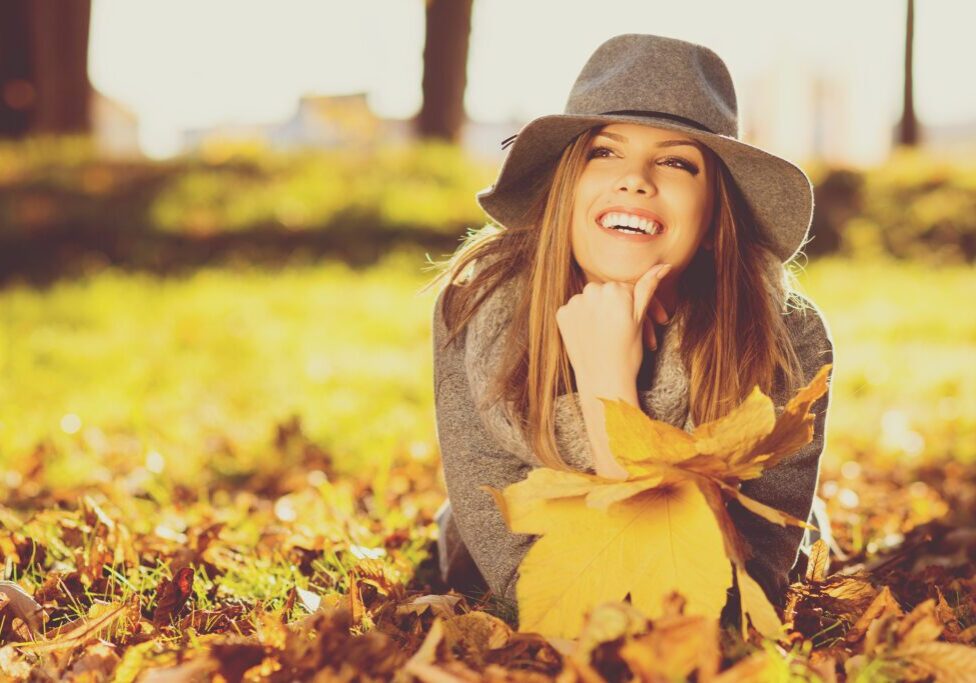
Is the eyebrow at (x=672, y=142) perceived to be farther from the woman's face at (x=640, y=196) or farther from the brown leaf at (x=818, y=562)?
the brown leaf at (x=818, y=562)

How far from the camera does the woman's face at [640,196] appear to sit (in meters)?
2.16

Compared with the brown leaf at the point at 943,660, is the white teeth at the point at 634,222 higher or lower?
higher

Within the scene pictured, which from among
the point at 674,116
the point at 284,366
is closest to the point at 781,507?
the point at 674,116

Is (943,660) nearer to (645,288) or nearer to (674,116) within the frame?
(645,288)

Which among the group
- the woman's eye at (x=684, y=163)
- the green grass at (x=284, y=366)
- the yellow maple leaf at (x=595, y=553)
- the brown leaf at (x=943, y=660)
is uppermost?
the woman's eye at (x=684, y=163)

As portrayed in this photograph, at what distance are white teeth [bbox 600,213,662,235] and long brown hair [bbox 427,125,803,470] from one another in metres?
0.15

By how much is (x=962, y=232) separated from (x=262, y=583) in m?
8.95

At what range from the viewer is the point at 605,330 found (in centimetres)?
197

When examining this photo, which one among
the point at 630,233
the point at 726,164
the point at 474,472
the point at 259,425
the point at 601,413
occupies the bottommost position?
the point at 259,425

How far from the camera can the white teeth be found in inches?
85.0

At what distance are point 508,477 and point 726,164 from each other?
868mm

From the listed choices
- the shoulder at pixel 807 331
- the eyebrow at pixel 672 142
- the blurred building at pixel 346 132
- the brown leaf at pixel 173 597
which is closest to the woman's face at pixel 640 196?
the eyebrow at pixel 672 142

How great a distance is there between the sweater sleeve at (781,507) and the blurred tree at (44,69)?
10.2m

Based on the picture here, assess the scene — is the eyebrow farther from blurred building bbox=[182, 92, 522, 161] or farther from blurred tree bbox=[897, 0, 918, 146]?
blurred tree bbox=[897, 0, 918, 146]
